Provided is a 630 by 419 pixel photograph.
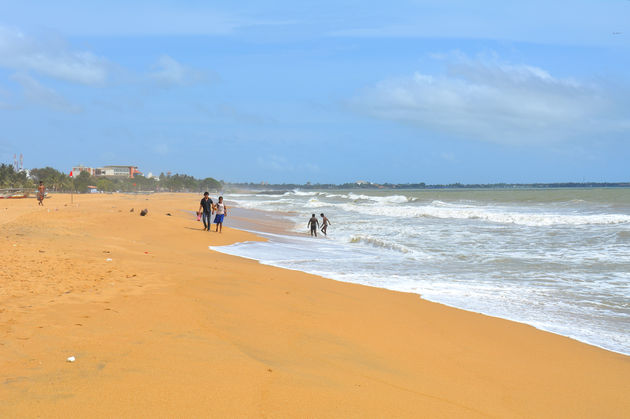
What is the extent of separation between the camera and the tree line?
66.8 m

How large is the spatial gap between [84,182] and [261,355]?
114365mm

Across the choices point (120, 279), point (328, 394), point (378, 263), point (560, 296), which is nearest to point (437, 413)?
point (328, 394)

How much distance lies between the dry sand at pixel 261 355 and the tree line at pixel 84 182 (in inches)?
1354

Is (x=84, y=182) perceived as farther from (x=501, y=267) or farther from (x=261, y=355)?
(x=261, y=355)

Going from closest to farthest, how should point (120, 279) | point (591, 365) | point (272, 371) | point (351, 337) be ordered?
point (272, 371) < point (591, 365) < point (351, 337) < point (120, 279)

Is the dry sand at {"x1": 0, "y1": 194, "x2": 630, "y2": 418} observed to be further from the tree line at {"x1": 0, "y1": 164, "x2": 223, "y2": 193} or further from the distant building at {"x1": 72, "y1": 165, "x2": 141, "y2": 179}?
the distant building at {"x1": 72, "y1": 165, "x2": 141, "y2": 179}

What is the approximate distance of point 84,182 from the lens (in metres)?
107

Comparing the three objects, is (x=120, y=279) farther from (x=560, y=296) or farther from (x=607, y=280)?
(x=607, y=280)

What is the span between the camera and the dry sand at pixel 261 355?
3646mm

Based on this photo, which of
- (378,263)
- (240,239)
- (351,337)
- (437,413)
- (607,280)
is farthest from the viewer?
(240,239)

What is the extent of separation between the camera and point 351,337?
5.87 metres

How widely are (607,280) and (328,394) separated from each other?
9727 millimetres

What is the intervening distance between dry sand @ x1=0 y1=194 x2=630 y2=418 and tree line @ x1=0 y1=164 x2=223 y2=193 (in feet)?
113

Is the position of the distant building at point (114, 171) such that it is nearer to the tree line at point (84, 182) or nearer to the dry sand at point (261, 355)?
the tree line at point (84, 182)
